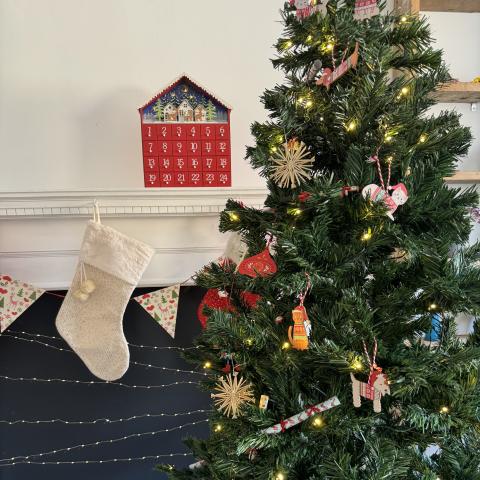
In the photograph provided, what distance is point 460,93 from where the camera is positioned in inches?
46.7

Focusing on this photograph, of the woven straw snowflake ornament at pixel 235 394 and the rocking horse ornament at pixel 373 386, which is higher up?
the rocking horse ornament at pixel 373 386

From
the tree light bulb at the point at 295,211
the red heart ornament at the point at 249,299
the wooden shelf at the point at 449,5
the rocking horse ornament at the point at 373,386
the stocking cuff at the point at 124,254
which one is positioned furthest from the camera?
the wooden shelf at the point at 449,5

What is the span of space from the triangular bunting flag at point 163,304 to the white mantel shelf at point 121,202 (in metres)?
0.27

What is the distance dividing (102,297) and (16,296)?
302 mm

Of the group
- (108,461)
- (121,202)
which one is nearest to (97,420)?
(108,461)

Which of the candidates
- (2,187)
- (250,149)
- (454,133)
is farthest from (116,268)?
(454,133)

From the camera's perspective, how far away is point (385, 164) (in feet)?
2.20

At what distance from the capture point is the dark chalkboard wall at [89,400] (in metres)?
1.27

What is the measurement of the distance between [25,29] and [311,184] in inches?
40.7

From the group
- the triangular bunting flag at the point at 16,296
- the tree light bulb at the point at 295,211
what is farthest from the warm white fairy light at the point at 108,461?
the tree light bulb at the point at 295,211

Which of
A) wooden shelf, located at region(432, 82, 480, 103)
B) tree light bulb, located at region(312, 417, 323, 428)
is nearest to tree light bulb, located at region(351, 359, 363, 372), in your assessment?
tree light bulb, located at region(312, 417, 323, 428)

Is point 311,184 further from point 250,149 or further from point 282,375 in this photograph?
point 282,375

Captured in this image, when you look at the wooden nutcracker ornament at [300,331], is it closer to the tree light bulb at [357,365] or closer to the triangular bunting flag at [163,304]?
the tree light bulb at [357,365]

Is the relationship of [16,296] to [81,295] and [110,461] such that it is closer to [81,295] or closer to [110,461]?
[81,295]
